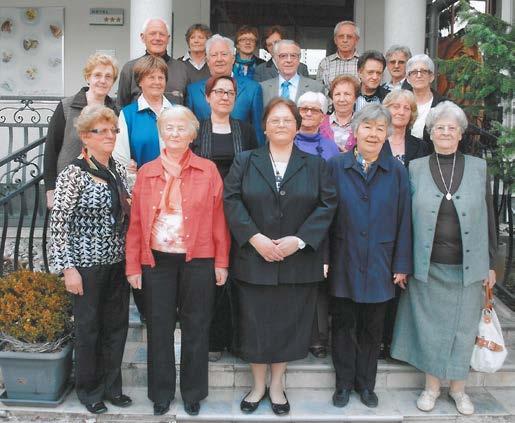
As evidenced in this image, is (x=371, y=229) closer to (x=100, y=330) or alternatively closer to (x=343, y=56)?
(x=100, y=330)

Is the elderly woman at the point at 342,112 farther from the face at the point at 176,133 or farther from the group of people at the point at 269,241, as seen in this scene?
the face at the point at 176,133

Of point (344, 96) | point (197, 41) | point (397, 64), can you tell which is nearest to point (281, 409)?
point (344, 96)

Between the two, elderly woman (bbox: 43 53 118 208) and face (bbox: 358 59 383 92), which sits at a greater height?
face (bbox: 358 59 383 92)

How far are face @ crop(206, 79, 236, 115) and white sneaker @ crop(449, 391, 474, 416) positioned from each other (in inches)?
92.3

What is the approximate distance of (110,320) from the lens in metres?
3.58

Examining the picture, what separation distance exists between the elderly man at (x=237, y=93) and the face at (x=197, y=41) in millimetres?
593

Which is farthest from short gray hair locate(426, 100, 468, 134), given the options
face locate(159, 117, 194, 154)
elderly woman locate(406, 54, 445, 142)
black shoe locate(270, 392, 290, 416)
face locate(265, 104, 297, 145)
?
black shoe locate(270, 392, 290, 416)

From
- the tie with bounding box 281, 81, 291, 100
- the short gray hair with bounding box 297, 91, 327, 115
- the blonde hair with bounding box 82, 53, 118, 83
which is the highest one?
the blonde hair with bounding box 82, 53, 118, 83

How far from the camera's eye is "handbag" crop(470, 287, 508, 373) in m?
3.68

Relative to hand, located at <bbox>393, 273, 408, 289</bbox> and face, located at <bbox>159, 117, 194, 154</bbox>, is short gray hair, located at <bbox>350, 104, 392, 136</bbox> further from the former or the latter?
face, located at <bbox>159, 117, 194, 154</bbox>

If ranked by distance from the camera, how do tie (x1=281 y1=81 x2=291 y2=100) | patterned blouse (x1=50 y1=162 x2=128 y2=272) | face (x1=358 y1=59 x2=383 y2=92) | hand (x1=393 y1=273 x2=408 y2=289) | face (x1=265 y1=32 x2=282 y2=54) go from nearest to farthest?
patterned blouse (x1=50 y1=162 x2=128 y2=272), hand (x1=393 y1=273 x2=408 y2=289), face (x1=358 y1=59 x2=383 y2=92), tie (x1=281 y1=81 x2=291 y2=100), face (x1=265 y1=32 x2=282 y2=54)

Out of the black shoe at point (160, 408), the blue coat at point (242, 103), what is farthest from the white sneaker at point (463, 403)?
the blue coat at point (242, 103)

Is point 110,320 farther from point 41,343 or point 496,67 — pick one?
point 496,67

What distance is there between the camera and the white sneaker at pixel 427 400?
371 centimetres
